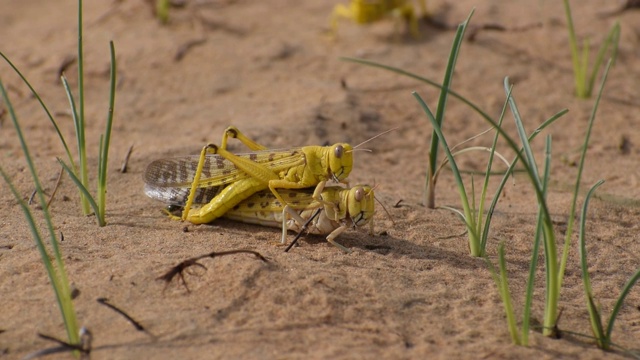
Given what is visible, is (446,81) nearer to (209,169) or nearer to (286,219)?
(286,219)

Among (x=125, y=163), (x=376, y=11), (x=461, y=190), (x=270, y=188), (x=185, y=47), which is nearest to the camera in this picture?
(x=461, y=190)

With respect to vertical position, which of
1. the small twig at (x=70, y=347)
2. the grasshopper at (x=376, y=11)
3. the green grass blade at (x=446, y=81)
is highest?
the grasshopper at (x=376, y=11)

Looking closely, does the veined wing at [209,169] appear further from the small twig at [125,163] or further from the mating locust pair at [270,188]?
the small twig at [125,163]

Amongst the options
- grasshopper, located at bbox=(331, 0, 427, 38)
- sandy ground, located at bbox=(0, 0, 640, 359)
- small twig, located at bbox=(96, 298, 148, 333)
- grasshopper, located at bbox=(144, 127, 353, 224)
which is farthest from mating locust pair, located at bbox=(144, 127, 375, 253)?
grasshopper, located at bbox=(331, 0, 427, 38)

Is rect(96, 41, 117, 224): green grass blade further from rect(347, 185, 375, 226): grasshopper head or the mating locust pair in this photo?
rect(347, 185, 375, 226): grasshopper head

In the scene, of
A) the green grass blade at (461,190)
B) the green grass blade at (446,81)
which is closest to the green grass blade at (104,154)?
the green grass blade at (461,190)

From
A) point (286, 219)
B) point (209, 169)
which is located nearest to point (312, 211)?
point (286, 219)

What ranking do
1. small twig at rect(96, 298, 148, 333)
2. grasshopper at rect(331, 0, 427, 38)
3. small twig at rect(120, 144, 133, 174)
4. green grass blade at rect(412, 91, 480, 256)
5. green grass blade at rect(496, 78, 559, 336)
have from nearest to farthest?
green grass blade at rect(496, 78, 559, 336), small twig at rect(96, 298, 148, 333), green grass blade at rect(412, 91, 480, 256), small twig at rect(120, 144, 133, 174), grasshopper at rect(331, 0, 427, 38)
